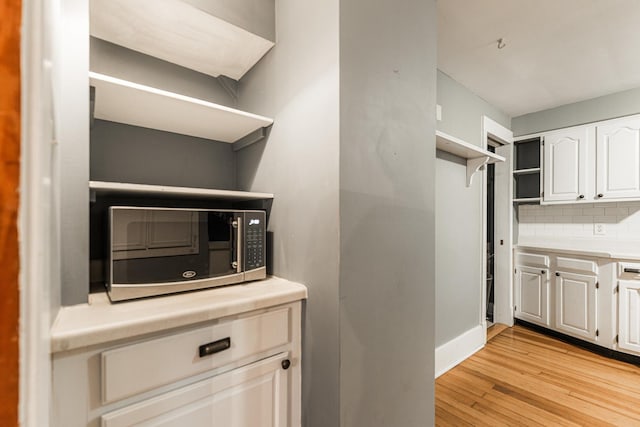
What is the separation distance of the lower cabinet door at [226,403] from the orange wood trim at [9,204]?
1.87 feet

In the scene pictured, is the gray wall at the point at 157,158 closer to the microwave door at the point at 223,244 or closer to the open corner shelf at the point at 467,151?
the microwave door at the point at 223,244

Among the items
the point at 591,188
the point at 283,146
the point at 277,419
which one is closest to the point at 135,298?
the point at 277,419

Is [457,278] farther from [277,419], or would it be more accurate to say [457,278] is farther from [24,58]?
[24,58]

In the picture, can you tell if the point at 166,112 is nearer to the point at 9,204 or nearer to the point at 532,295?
the point at 9,204

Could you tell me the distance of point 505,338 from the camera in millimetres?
2672

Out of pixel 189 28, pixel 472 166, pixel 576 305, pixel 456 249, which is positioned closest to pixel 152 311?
pixel 189 28

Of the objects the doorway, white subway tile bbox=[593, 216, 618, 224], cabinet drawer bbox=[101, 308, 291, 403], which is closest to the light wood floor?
the doorway

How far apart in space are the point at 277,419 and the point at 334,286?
20.0 inches

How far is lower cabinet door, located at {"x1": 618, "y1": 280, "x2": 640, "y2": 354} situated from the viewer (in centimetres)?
215

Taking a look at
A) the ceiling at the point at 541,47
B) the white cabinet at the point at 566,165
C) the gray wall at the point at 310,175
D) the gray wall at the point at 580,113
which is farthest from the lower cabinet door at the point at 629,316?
the gray wall at the point at 310,175

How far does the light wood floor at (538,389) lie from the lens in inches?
63.0

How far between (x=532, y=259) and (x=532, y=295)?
36 centimetres

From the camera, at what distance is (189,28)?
1.15 meters

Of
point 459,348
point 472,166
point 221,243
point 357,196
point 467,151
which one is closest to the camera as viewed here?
point 357,196
